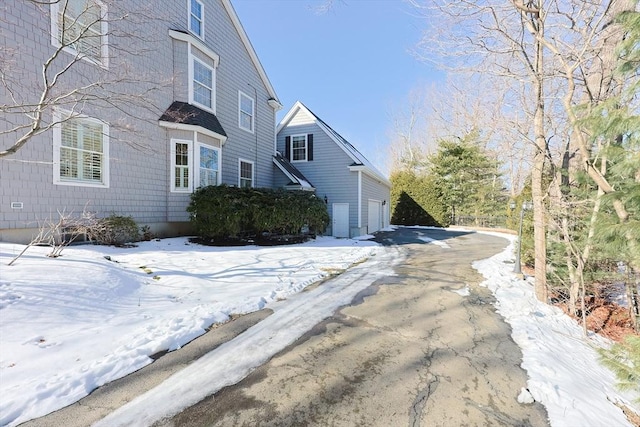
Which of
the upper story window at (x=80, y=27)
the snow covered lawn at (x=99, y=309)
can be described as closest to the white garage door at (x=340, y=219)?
the snow covered lawn at (x=99, y=309)

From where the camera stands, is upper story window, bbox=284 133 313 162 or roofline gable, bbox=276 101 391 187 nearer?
roofline gable, bbox=276 101 391 187

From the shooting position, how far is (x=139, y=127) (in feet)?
30.0

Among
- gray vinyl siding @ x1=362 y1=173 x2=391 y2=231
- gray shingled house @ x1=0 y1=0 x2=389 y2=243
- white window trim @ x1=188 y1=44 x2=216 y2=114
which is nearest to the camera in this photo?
gray shingled house @ x1=0 y1=0 x2=389 y2=243

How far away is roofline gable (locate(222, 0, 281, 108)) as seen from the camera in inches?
514

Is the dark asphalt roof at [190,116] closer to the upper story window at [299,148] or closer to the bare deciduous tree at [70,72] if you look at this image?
the bare deciduous tree at [70,72]

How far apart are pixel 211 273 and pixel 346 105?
25.0 meters

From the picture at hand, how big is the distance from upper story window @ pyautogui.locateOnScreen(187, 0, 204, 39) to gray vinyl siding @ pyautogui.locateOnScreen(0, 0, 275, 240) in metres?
0.32

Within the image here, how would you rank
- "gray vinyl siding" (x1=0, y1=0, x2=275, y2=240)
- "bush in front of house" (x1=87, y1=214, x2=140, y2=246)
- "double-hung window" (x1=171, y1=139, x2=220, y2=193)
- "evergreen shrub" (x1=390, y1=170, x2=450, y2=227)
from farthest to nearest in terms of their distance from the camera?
"evergreen shrub" (x1=390, y1=170, x2=450, y2=227), "double-hung window" (x1=171, y1=139, x2=220, y2=193), "bush in front of house" (x1=87, y1=214, x2=140, y2=246), "gray vinyl siding" (x1=0, y1=0, x2=275, y2=240)

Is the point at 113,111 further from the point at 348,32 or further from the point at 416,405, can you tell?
the point at 416,405

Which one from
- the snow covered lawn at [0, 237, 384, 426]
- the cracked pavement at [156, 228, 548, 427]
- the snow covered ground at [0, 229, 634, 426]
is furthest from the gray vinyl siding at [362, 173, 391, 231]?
the cracked pavement at [156, 228, 548, 427]

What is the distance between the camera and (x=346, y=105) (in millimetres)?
27453

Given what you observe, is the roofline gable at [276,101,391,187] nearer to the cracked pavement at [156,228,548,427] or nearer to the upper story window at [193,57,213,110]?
the upper story window at [193,57,213,110]

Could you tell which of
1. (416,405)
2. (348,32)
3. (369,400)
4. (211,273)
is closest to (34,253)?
(211,273)

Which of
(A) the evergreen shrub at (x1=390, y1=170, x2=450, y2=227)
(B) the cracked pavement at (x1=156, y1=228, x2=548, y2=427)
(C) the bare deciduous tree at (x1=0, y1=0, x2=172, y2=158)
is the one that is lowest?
(B) the cracked pavement at (x1=156, y1=228, x2=548, y2=427)
